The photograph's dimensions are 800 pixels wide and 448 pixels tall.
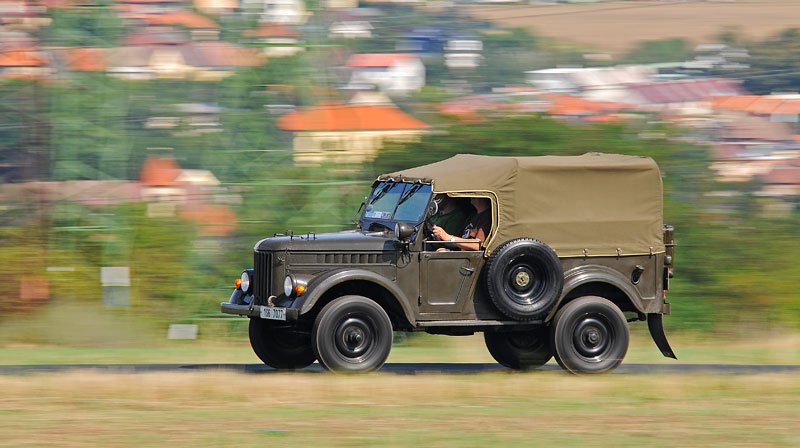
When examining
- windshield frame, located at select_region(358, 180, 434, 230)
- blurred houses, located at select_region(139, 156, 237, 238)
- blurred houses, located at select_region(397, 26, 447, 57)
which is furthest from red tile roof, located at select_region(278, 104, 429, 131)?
windshield frame, located at select_region(358, 180, 434, 230)

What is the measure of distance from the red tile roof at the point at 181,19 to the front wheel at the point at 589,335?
18630 mm

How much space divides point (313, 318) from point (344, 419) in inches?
116

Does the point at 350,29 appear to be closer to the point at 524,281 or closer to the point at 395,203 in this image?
the point at 395,203

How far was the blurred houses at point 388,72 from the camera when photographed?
107 feet

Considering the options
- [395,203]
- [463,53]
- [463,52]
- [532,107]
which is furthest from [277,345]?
[463,52]

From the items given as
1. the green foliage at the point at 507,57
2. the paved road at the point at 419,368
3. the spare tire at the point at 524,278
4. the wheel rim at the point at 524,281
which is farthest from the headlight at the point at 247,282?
the green foliage at the point at 507,57

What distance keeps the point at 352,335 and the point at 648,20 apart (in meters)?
41.7

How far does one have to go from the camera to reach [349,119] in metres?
29.2

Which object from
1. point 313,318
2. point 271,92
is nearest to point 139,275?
point 271,92

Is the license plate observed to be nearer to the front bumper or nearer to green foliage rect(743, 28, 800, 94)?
the front bumper

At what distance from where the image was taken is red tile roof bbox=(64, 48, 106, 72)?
85.7 ft

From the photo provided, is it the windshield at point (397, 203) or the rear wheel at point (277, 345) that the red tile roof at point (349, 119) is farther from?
the rear wheel at point (277, 345)

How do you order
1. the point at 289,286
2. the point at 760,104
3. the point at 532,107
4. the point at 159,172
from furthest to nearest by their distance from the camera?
the point at 760,104 → the point at 159,172 → the point at 532,107 → the point at 289,286

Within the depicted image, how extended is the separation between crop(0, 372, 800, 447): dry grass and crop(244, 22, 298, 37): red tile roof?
1472 centimetres
